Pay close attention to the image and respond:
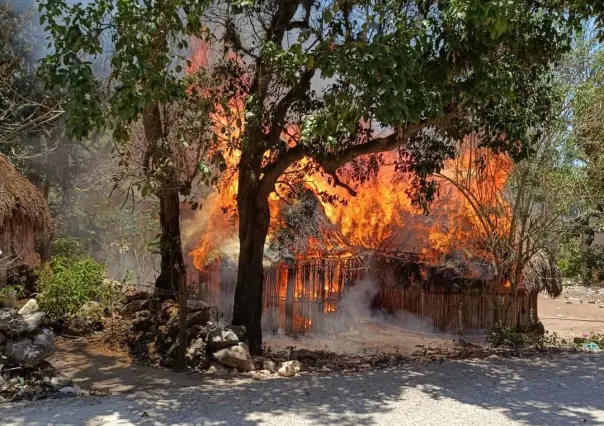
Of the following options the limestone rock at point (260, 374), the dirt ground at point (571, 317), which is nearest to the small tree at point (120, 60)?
the limestone rock at point (260, 374)

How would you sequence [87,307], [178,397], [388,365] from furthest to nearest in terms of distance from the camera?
[87,307], [388,365], [178,397]

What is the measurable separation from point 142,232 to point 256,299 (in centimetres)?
1051

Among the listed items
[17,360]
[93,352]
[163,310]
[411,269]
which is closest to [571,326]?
[411,269]

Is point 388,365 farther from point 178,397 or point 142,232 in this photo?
point 142,232

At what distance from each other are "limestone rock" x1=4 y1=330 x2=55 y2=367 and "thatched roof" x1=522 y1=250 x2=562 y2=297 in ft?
39.2

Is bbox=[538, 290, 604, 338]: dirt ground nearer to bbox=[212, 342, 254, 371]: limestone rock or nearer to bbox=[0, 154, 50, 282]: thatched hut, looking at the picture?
bbox=[212, 342, 254, 371]: limestone rock

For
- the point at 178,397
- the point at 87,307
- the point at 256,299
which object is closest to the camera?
the point at 178,397

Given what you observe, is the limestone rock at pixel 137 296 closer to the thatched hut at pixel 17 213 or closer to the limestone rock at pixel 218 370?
the thatched hut at pixel 17 213

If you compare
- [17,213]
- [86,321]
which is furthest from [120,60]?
[86,321]

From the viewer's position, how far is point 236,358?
8.55 m

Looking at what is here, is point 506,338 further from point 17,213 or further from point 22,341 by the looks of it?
point 17,213

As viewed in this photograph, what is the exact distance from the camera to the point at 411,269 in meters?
15.6

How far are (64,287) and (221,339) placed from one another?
152 inches

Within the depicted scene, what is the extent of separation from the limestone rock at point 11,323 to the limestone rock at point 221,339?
104 inches
